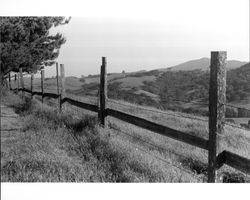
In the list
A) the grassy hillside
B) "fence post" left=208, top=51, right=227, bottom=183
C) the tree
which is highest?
the tree

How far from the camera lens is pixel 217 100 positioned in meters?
3.98

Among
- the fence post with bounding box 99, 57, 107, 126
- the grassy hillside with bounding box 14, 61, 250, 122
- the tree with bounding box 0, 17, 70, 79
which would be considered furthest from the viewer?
the grassy hillside with bounding box 14, 61, 250, 122

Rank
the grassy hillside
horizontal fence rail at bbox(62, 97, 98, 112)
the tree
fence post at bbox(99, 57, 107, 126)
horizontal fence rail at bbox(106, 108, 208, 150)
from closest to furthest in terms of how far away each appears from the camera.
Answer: horizontal fence rail at bbox(106, 108, 208, 150) → the tree → fence post at bbox(99, 57, 107, 126) → horizontal fence rail at bbox(62, 97, 98, 112) → the grassy hillside

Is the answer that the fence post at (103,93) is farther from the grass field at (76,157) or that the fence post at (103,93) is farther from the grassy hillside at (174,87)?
the grassy hillside at (174,87)

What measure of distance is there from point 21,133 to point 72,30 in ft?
4.11

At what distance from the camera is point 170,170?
4.34m

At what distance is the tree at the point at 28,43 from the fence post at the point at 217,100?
160cm

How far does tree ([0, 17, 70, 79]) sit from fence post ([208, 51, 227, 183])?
63.0 inches

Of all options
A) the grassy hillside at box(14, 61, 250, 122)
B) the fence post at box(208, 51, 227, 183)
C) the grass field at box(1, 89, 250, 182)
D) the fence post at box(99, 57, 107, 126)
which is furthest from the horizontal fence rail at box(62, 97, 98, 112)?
the grassy hillside at box(14, 61, 250, 122)

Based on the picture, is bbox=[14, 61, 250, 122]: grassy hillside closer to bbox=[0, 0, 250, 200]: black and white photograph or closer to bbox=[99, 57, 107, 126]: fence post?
bbox=[99, 57, 107, 126]: fence post

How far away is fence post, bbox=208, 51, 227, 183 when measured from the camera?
13.0 feet

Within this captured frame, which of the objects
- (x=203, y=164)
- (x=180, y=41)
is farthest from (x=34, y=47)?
(x=203, y=164)

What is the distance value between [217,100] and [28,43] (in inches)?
87.3
